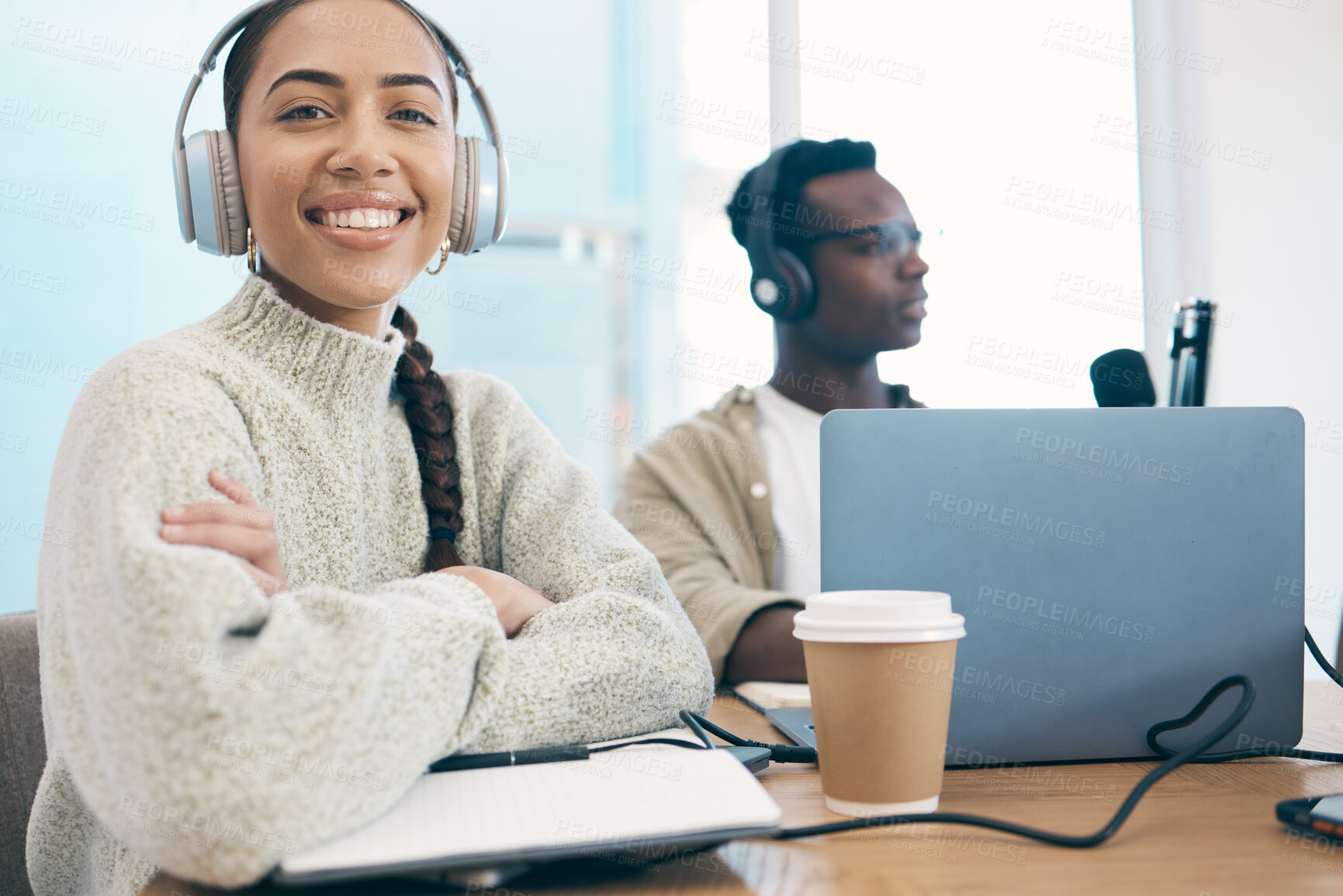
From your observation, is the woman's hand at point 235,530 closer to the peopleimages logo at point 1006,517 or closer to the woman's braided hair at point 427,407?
→ the woman's braided hair at point 427,407

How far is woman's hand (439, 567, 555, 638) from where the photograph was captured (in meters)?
0.82

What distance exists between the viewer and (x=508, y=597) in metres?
0.83

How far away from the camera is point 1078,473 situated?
72cm

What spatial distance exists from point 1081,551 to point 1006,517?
64mm

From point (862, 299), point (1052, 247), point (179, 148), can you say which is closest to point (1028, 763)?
point (179, 148)

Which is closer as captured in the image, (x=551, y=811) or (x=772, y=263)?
(x=551, y=811)

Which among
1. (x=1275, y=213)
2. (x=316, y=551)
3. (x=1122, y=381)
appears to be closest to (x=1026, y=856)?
(x=1122, y=381)

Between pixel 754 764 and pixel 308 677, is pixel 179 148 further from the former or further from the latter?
pixel 754 764

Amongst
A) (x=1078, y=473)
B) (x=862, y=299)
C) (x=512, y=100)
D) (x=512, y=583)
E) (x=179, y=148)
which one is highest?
(x=512, y=100)

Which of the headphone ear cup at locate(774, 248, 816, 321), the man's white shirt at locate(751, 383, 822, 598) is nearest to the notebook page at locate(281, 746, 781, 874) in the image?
the man's white shirt at locate(751, 383, 822, 598)

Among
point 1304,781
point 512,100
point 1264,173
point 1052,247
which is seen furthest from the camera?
point 512,100

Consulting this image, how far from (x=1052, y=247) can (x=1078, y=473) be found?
222 centimetres

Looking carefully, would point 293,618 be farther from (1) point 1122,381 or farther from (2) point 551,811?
(1) point 1122,381

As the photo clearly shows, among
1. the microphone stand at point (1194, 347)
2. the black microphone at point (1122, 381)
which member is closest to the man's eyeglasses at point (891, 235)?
the microphone stand at point (1194, 347)
